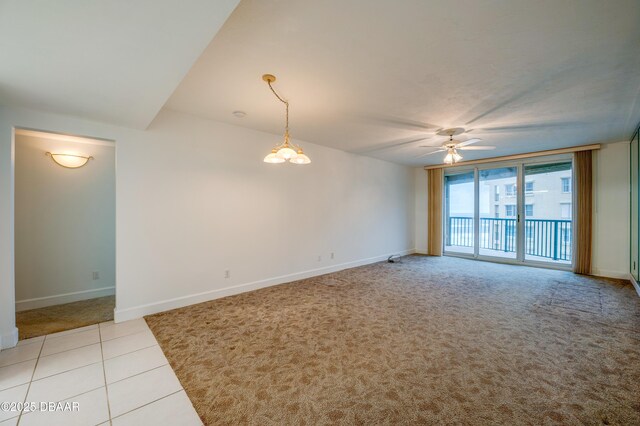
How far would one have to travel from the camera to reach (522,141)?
4.60m

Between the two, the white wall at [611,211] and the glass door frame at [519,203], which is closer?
the white wall at [611,211]

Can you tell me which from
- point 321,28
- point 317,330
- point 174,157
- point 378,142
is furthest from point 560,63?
point 174,157

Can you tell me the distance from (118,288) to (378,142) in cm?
455

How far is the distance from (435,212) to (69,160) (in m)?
7.75

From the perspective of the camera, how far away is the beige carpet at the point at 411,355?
1662 millimetres

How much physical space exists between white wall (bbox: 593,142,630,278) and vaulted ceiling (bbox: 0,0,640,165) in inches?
80.5

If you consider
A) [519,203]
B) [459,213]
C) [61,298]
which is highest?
[519,203]

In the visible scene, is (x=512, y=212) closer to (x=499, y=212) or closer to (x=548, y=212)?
(x=499, y=212)

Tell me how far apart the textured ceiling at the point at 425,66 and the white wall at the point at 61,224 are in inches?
77.1

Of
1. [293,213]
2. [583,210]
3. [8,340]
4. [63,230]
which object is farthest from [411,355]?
[583,210]

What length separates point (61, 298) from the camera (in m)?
3.52

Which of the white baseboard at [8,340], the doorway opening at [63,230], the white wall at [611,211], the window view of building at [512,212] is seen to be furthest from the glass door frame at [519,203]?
the white baseboard at [8,340]

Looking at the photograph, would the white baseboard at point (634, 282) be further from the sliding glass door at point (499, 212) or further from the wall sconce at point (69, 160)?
the wall sconce at point (69, 160)

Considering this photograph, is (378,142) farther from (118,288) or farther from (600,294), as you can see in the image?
(118,288)
